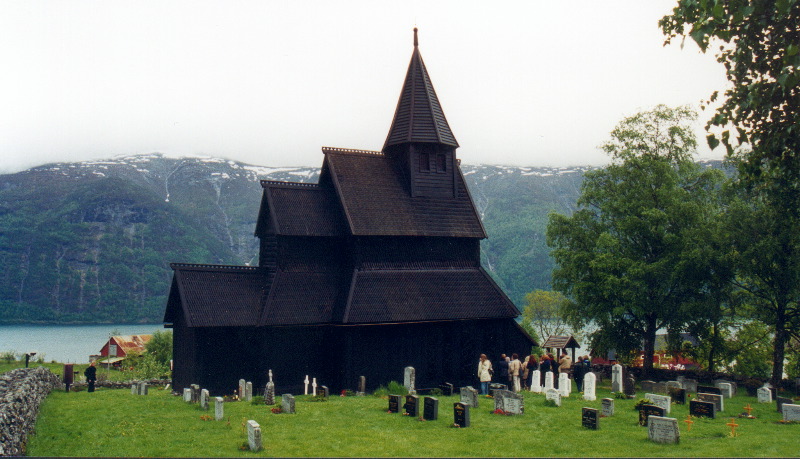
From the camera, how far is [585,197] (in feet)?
129

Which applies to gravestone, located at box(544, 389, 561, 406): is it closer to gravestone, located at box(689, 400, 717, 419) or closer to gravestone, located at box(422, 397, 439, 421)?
gravestone, located at box(689, 400, 717, 419)

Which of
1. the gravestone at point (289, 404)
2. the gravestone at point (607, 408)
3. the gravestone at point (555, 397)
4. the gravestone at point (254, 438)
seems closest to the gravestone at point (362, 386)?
the gravestone at point (289, 404)

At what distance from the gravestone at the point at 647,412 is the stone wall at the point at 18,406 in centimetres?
1629

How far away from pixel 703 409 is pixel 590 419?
16.7 feet

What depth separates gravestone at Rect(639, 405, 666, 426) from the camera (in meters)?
18.8

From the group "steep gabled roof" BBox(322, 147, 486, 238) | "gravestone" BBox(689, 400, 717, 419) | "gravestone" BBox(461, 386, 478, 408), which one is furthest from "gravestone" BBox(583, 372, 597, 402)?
"steep gabled roof" BBox(322, 147, 486, 238)

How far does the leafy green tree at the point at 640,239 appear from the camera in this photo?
115ft

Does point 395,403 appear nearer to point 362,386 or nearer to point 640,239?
point 362,386

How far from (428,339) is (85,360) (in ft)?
246

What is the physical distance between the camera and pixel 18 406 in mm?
18359

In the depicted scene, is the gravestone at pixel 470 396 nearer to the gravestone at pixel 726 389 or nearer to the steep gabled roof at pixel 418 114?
the gravestone at pixel 726 389

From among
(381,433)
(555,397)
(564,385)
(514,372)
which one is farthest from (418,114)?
(381,433)

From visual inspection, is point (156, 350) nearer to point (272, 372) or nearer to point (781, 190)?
point (272, 372)

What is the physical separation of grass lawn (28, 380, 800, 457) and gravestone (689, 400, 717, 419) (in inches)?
13.4
